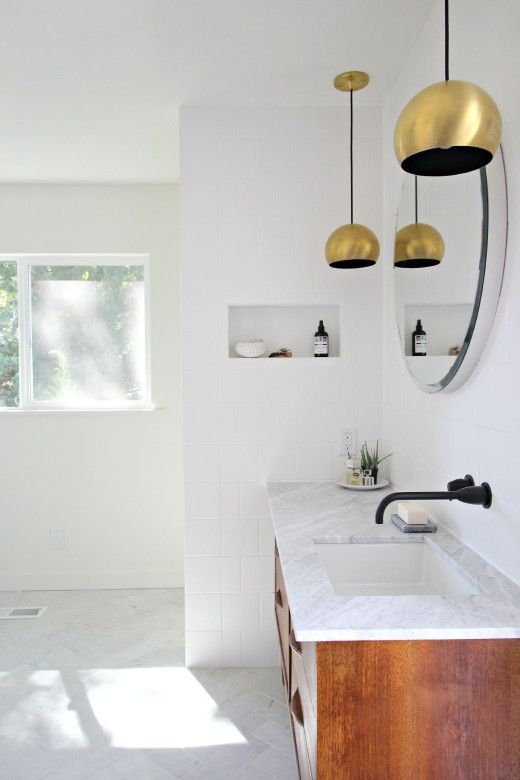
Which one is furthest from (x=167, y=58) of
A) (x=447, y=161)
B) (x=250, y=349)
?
(x=447, y=161)

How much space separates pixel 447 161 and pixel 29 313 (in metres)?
3.26

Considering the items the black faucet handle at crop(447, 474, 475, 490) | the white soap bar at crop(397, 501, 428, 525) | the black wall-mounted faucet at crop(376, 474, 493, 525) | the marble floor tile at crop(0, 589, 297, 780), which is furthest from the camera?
the marble floor tile at crop(0, 589, 297, 780)

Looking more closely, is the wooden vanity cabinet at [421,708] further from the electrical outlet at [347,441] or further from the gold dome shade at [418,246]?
the electrical outlet at [347,441]

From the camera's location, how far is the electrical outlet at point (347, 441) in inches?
111

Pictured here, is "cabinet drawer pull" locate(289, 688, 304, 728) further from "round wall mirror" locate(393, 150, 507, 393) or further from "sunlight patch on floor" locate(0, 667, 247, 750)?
"round wall mirror" locate(393, 150, 507, 393)

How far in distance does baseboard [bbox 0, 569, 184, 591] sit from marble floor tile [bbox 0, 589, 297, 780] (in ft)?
1.65

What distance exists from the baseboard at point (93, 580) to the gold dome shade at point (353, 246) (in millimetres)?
2510

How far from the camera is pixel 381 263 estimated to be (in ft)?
9.22

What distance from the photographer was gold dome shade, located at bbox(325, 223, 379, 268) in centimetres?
226

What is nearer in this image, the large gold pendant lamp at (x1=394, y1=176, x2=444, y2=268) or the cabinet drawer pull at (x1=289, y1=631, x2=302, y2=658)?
the cabinet drawer pull at (x1=289, y1=631, x2=302, y2=658)

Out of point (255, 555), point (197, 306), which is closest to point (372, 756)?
point (255, 555)

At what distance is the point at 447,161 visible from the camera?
135 cm

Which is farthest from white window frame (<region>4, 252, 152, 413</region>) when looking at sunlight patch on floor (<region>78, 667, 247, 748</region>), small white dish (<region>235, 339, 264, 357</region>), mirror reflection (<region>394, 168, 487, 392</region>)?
mirror reflection (<region>394, 168, 487, 392</region>)

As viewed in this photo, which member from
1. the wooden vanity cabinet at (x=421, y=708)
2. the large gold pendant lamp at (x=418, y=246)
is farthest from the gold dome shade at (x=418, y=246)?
the wooden vanity cabinet at (x=421, y=708)
